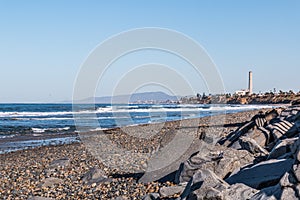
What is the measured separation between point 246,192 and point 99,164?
752cm

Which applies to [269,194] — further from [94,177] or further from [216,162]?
[94,177]

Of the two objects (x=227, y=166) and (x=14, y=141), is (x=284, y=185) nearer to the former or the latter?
(x=227, y=166)

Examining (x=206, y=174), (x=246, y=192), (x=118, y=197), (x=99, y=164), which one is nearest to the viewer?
(x=246, y=192)

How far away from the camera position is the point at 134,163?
36.6ft

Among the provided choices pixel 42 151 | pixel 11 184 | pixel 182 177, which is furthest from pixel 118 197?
pixel 42 151

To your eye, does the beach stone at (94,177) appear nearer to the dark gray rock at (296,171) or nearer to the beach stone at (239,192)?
the beach stone at (239,192)

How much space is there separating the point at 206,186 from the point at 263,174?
1.00 m

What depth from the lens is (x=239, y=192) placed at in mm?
4953

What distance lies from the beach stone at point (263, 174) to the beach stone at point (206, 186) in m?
0.46

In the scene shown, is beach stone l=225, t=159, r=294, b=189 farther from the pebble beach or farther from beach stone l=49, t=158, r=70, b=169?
beach stone l=49, t=158, r=70, b=169

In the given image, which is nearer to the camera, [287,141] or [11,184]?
[287,141]

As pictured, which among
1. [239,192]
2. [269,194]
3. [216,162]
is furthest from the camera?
[216,162]

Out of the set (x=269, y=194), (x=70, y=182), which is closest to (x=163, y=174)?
(x=70, y=182)

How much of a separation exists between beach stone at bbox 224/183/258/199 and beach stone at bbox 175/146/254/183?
1.64m
